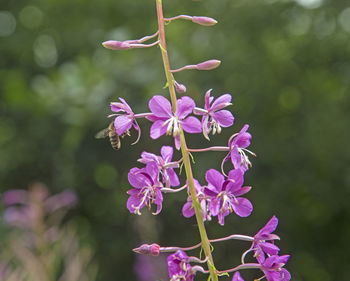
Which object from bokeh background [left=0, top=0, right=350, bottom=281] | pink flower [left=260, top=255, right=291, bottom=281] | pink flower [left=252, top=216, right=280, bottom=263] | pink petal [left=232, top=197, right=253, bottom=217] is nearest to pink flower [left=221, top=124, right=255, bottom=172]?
pink petal [left=232, top=197, right=253, bottom=217]

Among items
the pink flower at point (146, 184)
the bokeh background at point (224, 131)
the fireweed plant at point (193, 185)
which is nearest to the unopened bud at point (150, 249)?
the fireweed plant at point (193, 185)

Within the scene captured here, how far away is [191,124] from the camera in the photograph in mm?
1767

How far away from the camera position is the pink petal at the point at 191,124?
1.76 m

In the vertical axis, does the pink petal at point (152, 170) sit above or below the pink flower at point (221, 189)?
above

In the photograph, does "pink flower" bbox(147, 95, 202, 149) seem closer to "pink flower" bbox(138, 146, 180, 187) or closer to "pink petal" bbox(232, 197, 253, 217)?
"pink flower" bbox(138, 146, 180, 187)

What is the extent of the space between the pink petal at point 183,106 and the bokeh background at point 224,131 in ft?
12.0

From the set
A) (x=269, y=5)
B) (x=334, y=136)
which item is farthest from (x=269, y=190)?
(x=269, y=5)

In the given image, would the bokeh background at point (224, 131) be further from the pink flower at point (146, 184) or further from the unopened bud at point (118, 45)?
the pink flower at point (146, 184)

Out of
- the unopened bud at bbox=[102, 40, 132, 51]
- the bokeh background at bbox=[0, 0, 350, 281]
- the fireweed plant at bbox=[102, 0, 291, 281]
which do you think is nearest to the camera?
the fireweed plant at bbox=[102, 0, 291, 281]

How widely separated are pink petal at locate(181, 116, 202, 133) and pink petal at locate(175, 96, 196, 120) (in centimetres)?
2

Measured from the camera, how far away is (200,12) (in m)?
6.72

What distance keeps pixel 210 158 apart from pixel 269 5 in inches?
88.5

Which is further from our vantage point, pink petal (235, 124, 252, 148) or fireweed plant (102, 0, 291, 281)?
pink petal (235, 124, 252, 148)

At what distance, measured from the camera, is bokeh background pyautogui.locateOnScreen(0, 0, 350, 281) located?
6094mm
